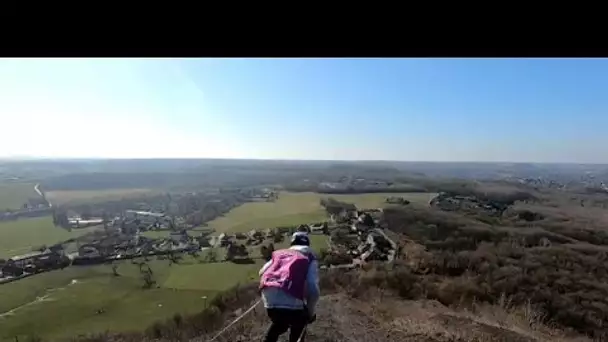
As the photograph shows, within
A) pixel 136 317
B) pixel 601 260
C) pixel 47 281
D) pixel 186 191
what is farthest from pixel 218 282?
pixel 601 260

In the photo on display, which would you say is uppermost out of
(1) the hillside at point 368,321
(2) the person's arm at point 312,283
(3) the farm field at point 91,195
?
(3) the farm field at point 91,195

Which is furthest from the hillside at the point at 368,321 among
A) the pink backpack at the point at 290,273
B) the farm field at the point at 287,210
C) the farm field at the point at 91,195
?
the farm field at the point at 91,195

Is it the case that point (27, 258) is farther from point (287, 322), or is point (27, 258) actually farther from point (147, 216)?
point (287, 322)

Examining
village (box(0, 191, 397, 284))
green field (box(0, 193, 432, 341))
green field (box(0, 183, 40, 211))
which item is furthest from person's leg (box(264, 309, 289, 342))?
green field (box(0, 183, 40, 211))

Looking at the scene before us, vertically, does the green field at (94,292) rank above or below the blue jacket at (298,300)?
below

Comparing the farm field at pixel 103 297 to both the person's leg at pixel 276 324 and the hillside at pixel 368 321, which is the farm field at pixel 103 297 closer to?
A: the hillside at pixel 368 321

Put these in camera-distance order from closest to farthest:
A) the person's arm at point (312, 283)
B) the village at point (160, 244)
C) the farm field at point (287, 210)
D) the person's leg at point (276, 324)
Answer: the person's arm at point (312, 283), the person's leg at point (276, 324), the village at point (160, 244), the farm field at point (287, 210)
